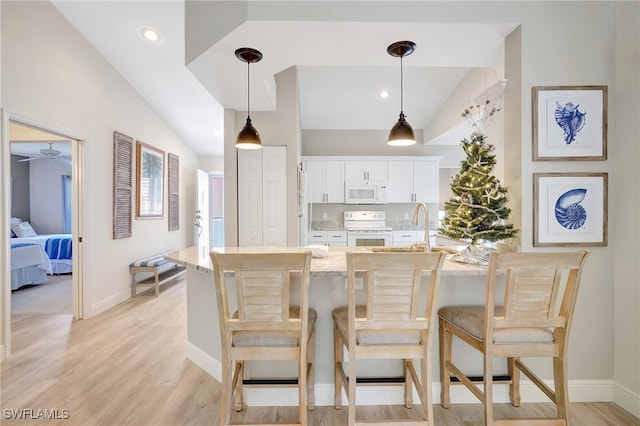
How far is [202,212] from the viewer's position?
22.7 ft

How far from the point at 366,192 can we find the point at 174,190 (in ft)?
11.0

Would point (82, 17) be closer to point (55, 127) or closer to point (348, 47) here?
point (55, 127)

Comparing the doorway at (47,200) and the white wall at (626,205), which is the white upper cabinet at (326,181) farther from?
the white wall at (626,205)

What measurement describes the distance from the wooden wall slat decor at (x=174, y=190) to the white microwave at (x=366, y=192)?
2984mm

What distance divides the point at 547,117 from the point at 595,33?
0.61 meters

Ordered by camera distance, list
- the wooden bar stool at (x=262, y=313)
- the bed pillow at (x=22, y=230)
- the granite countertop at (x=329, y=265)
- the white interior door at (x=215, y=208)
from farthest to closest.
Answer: the white interior door at (x=215, y=208)
the bed pillow at (x=22, y=230)
the granite countertop at (x=329, y=265)
the wooden bar stool at (x=262, y=313)

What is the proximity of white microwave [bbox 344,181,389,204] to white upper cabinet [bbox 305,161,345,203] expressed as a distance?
0.41 ft

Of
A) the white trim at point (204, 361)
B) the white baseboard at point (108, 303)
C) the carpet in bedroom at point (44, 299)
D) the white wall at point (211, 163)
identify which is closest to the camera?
the white trim at point (204, 361)

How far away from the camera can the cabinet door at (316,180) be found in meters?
5.77

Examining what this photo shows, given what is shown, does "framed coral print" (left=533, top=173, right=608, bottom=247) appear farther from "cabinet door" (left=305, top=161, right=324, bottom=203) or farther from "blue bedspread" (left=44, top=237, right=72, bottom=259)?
"blue bedspread" (left=44, top=237, right=72, bottom=259)

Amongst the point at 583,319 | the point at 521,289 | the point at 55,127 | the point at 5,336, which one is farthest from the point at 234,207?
the point at 583,319

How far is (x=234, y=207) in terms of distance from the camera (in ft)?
12.8

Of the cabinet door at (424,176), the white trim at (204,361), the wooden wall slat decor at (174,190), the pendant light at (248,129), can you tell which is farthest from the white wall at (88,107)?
the cabinet door at (424,176)

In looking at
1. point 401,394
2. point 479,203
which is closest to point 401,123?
point 479,203
